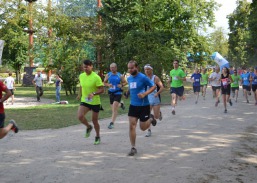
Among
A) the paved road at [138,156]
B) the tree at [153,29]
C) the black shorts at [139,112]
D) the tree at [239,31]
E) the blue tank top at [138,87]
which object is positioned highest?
the tree at [239,31]

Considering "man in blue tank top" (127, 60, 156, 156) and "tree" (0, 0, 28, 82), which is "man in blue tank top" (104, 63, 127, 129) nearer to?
"man in blue tank top" (127, 60, 156, 156)

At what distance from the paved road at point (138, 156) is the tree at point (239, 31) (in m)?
56.3

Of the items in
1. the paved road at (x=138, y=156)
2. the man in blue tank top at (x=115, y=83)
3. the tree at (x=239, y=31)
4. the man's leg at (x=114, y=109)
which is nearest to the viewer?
the paved road at (x=138, y=156)

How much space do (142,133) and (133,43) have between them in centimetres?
1762

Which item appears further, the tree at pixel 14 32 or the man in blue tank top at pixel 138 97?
the tree at pixel 14 32

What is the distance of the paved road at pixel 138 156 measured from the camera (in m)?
5.33

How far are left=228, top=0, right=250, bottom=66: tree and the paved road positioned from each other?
56.3 m

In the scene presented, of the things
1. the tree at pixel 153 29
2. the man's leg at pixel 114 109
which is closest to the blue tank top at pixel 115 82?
the man's leg at pixel 114 109

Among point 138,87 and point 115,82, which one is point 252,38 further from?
point 138,87

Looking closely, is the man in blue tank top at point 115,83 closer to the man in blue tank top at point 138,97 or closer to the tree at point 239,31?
the man in blue tank top at point 138,97

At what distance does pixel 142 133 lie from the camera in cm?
925

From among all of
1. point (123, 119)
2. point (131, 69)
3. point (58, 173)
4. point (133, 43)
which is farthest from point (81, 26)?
point (58, 173)

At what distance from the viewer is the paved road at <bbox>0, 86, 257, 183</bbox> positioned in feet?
17.5

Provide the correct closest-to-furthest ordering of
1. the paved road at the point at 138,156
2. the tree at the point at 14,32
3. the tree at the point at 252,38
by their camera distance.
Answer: the paved road at the point at 138,156 → the tree at the point at 252,38 → the tree at the point at 14,32
